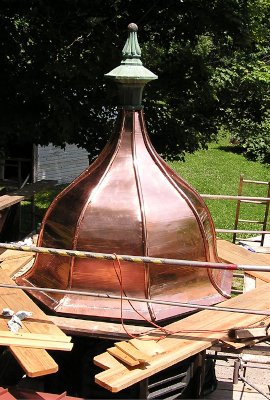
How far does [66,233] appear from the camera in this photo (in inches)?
311

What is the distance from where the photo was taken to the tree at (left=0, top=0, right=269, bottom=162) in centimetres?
1473

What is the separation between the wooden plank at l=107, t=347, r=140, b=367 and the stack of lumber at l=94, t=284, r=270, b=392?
1cm

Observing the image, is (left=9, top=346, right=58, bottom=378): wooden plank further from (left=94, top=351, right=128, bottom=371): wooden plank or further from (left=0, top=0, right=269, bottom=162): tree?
(left=0, top=0, right=269, bottom=162): tree

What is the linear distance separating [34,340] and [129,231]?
1.83 m

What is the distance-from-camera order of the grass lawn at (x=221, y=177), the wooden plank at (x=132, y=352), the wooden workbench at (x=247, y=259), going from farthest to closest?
the grass lawn at (x=221, y=177) < the wooden workbench at (x=247, y=259) < the wooden plank at (x=132, y=352)

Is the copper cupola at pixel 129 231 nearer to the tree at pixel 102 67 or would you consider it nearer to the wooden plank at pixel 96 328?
the wooden plank at pixel 96 328

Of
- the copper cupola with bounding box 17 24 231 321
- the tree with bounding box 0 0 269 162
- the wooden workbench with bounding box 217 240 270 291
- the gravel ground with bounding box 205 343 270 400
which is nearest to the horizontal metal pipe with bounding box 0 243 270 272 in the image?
the copper cupola with bounding box 17 24 231 321

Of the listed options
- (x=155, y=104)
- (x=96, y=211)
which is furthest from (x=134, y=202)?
(x=155, y=104)

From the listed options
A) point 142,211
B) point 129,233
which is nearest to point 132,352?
point 129,233

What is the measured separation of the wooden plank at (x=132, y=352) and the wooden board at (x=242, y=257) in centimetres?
315

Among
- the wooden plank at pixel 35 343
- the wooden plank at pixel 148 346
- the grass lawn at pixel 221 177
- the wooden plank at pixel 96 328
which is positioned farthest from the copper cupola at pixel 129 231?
the grass lawn at pixel 221 177

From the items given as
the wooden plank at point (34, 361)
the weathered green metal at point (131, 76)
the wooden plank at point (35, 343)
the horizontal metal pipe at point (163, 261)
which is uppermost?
the weathered green metal at point (131, 76)

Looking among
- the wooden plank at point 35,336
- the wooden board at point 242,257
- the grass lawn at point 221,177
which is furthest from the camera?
the grass lawn at point 221,177

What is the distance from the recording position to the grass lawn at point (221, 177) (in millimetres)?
24578
